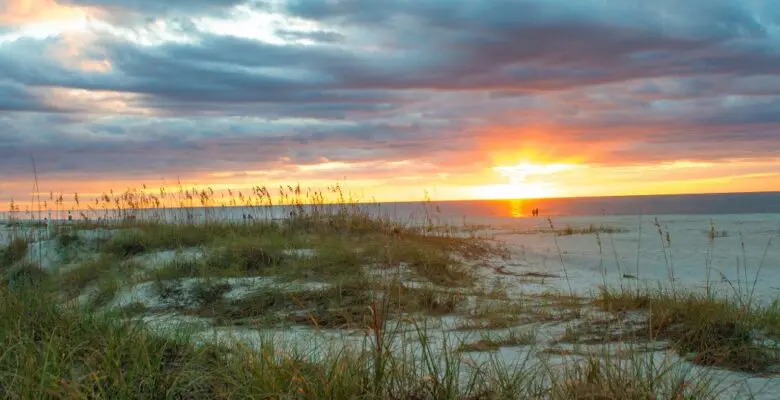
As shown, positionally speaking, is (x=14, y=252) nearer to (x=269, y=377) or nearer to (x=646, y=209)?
(x=269, y=377)

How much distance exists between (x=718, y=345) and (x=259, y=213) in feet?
43.6

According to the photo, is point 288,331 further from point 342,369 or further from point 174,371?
point 342,369

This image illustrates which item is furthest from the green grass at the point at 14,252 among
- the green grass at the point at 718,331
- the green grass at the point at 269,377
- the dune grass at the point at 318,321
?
the green grass at the point at 718,331

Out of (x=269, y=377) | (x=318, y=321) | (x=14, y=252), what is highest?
(x=14, y=252)

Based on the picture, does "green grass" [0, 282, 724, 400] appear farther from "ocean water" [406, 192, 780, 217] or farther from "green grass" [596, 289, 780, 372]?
"ocean water" [406, 192, 780, 217]

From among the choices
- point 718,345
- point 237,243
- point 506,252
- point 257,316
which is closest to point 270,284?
point 257,316

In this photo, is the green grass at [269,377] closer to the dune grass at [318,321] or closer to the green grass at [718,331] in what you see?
the dune grass at [318,321]

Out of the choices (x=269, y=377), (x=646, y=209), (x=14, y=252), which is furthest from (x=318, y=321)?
(x=646, y=209)

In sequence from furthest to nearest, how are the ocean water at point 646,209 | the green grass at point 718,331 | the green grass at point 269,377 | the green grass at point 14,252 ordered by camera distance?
the ocean water at point 646,209 → the green grass at point 14,252 → the green grass at point 718,331 → the green grass at point 269,377

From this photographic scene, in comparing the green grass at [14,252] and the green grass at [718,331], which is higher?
the green grass at [14,252]

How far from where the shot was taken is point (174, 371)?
3984mm

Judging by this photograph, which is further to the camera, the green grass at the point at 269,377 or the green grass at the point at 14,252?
the green grass at the point at 14,252

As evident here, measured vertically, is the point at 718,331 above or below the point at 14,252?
below

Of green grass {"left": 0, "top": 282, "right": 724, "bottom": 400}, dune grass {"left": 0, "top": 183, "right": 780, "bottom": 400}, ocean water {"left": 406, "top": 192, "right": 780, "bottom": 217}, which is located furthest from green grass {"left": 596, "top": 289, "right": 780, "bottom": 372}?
ocean water {"left": 406, "top": 192, "right": 780, "bottom": 217}
